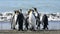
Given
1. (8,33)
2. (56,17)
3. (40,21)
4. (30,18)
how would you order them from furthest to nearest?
(56,17) → (40,21) → (30,18) → (8,33)

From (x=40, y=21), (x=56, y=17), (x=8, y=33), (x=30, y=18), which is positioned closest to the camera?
(x=8, y=33)

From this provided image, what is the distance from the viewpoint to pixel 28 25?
19453 millimetres

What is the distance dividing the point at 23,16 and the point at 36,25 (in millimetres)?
942

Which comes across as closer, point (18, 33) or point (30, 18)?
point (18, 33)

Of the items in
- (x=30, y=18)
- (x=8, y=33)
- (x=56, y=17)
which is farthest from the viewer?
(x=56, y=17)

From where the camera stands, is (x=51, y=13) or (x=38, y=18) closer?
(x=38, y=18)

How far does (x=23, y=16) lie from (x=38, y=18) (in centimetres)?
101

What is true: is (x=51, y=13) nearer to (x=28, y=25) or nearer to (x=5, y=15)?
(x=5, y=15)

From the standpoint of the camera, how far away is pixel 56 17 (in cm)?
3219

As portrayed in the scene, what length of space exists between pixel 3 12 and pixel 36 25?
13.5 metres

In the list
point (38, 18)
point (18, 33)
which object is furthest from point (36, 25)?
point (18, 33)

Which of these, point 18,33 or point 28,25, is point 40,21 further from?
point 18,33

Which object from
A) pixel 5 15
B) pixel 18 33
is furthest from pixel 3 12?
pixel 18 33

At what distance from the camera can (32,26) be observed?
1927cm
